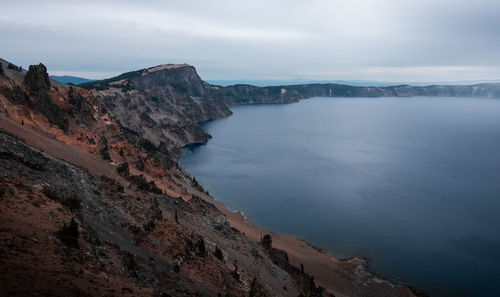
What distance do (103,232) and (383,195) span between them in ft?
228

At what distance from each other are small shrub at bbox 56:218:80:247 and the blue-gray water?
42571 mm

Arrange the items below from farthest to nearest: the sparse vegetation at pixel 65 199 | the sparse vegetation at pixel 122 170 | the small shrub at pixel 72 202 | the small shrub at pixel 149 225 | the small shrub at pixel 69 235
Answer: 1. the sparse vegetation at pixel 122 170
2. the small shrub at pixel 149 225
3. the small shrub at pixel 72 202
4. the sparse vegetation at pixel 65 199
5. the small shrub at pixel 69 235

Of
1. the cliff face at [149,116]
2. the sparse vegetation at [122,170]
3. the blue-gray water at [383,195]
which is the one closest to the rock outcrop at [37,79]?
the sparse vegetation at [122,170]

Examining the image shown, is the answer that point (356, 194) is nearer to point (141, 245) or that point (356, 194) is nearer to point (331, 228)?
point (331, 228)

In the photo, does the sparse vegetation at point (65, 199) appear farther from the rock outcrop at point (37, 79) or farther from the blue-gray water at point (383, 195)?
the blue-gray water at point (383, 195)

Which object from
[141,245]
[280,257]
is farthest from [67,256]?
[280,257]

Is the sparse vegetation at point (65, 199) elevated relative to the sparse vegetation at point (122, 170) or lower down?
elevated

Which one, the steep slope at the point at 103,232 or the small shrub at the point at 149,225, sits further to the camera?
the small shrub at the point at 149,225

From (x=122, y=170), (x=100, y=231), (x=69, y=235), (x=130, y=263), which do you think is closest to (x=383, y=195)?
(x=122, y=170)

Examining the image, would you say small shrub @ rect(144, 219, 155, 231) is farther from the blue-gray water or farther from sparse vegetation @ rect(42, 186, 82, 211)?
the blue-gray water

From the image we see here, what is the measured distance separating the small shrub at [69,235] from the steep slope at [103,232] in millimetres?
47

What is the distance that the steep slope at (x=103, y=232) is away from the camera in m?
14.1

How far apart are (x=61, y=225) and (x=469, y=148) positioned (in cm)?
14227

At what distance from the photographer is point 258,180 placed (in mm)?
88438
